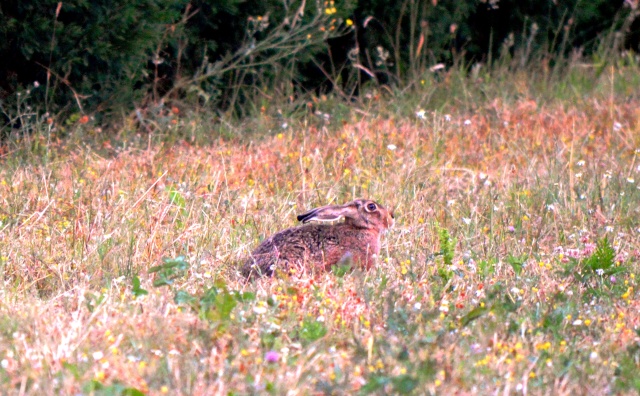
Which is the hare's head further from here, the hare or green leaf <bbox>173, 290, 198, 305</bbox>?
green leaf <bbox>173, 290, 198, 305</bbox>

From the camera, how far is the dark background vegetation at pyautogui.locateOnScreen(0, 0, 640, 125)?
288 inches

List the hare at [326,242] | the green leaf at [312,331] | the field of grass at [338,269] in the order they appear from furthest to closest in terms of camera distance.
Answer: the hare at [326,242] < the green leaf at [312,331] < the field of grass at [338,269]

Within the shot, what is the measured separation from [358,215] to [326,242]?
1.17 feet

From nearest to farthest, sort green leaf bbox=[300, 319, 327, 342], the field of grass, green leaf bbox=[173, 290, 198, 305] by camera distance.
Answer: the field of grass
green leaf bbox=[300, 319, 327, 342]
green leaf bbox=[173, 290, 198, 305]

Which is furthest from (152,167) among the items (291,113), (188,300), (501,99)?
(501,99)

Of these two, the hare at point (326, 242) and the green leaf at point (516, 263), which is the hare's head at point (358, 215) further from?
the green leaf at point (516, 263)

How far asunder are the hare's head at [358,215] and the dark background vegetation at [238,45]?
283cm

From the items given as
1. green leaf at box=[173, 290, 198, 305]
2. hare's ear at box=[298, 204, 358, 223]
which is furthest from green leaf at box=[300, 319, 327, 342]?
hare's ear at box=[298, 204, 358, 223]

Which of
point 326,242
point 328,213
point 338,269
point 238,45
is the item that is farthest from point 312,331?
point 238,45

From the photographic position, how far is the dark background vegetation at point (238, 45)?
732 cm

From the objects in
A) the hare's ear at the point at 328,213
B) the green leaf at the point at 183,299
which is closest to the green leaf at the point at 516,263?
the hare's ear at the point at 328,213

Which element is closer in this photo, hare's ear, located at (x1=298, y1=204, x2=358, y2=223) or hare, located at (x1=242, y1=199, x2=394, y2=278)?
hare, located at (x1=242, y1=199, x2=394, y2=278)

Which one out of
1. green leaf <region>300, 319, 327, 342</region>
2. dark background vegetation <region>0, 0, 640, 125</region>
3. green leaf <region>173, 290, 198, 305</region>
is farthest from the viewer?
dark background vegetation <region>0, 0, 640, 125</region>

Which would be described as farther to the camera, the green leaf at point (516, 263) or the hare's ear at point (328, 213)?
the hare's ear at point (328, 213)
